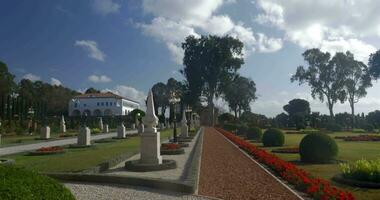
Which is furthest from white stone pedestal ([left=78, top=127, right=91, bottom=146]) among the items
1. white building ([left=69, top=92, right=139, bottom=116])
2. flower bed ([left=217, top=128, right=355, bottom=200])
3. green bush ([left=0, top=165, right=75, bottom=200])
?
white building ([left=69, top=92, right=139, bottom=116])

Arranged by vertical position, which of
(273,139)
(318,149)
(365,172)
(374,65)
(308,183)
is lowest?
(308,183)

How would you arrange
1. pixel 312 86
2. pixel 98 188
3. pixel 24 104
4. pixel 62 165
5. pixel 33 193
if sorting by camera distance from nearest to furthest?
pixel 33 193
pixel 98 188
pixel 62 165
pixel 24 104
pixel 312 86

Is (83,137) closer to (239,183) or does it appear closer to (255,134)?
(255,134)

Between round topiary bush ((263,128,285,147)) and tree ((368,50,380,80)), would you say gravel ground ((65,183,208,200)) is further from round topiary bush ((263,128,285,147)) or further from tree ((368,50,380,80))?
tree ((368,50,380,80))

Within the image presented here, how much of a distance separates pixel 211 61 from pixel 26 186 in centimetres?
5560

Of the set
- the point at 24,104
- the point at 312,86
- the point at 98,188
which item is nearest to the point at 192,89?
the point at 312,86

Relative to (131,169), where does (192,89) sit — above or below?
above

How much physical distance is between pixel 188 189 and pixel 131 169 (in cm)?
436

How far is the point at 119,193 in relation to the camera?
8.65m

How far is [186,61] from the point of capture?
198 feet

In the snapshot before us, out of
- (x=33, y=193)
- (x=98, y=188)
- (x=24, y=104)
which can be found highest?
(x=24, y=104)

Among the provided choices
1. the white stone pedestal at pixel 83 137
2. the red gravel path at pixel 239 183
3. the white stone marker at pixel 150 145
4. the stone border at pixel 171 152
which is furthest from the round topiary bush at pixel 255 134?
the white stone marker at pixel 150 145

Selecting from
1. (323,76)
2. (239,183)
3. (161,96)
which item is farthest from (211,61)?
A: (239,183)

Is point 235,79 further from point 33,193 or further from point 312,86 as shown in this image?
point 33,193
